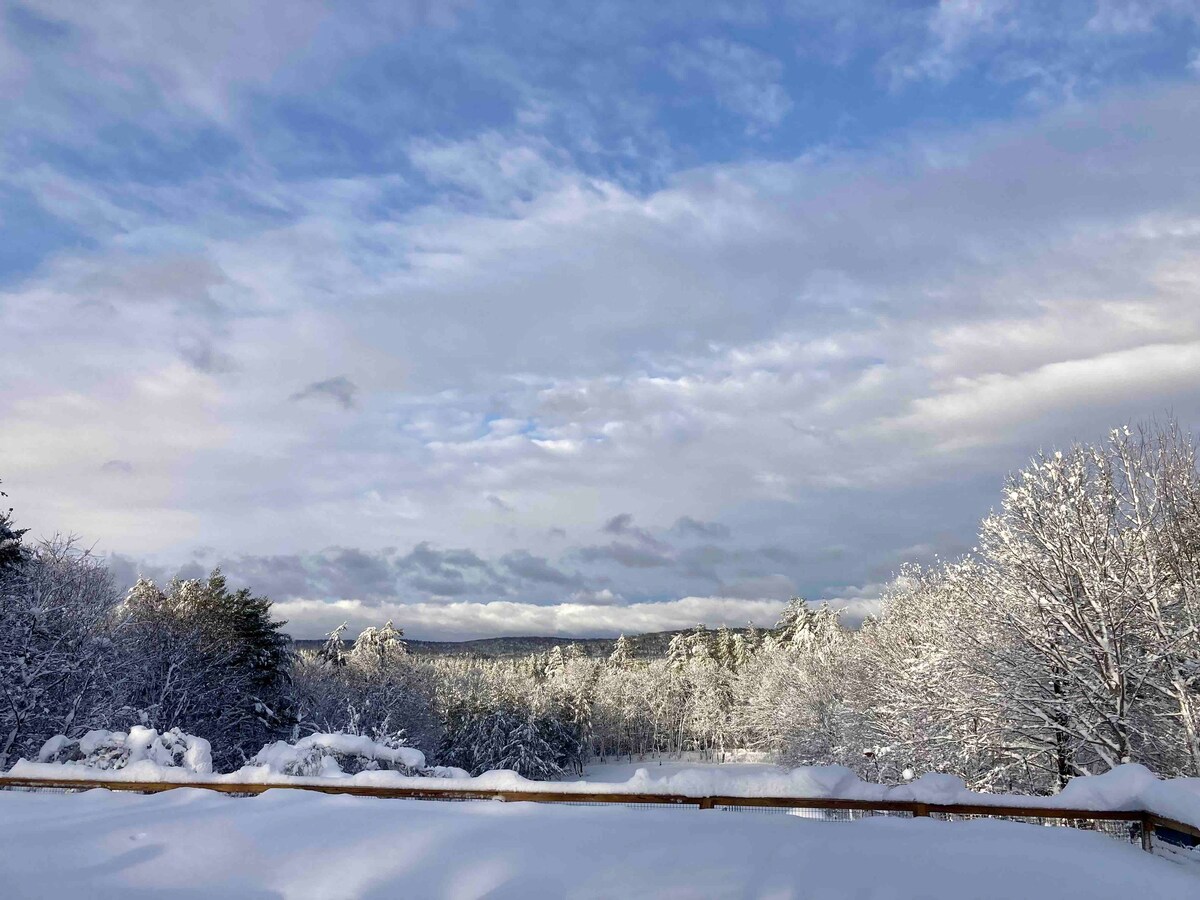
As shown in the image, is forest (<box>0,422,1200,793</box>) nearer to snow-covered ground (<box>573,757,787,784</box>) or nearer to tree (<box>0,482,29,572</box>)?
tree (<box>0,482,29,572</box>)

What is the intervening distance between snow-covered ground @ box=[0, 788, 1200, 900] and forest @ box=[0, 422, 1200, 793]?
7816 millimetres

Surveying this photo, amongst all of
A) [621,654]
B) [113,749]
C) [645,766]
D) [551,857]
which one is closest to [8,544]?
[113,749]

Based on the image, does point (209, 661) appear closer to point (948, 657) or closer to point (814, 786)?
point (948, 657)

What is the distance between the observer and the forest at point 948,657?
15.9 m

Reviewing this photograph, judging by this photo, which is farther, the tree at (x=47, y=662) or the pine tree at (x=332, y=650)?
the pine tree at (x=332, y=650)

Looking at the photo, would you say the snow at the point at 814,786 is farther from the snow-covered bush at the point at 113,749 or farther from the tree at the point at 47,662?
the tree at the point at 47,662

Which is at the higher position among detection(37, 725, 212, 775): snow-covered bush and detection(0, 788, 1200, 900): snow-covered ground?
detection(0, 788, 1200, 900): snow-covered ground

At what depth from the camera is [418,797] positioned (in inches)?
307

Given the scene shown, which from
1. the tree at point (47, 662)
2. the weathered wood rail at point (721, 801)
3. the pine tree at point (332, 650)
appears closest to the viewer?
the weathered wood rail at point (721, 801)

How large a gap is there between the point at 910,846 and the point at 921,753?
656 inches

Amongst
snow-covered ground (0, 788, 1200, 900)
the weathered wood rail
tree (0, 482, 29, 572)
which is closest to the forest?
tree (0, 482, 29, 572)

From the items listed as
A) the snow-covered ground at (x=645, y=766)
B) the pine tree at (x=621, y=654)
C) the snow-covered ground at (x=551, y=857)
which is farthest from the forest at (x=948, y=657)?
the pine tree at (x=621, y=654)

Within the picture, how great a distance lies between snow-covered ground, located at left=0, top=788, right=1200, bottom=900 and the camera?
5316 millimetres

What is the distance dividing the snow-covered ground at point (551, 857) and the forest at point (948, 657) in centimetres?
782
